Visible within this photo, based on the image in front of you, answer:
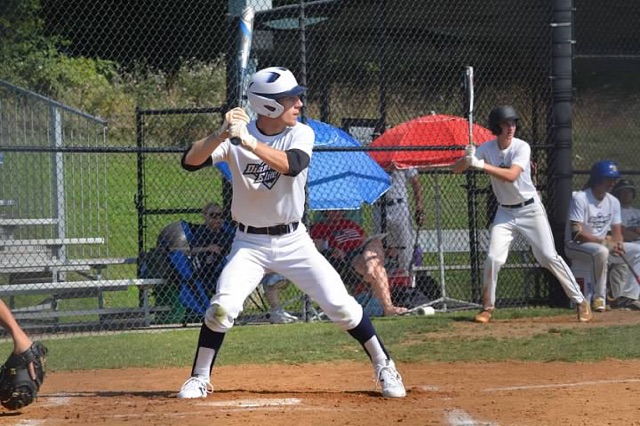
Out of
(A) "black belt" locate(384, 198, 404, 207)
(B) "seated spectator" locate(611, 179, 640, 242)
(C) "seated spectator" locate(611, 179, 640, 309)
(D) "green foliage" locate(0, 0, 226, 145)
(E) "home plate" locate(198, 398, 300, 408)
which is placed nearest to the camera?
(E) "home plate" locate(198, 398, 300, 408)

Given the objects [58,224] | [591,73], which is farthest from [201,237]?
[591,73]

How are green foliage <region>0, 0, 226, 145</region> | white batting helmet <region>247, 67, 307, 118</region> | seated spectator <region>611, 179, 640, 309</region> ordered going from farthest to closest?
green foliage <region>0, 0, 226, 145</region>
seated spectator <region>611, 179, 640, 309</region>
white batting helmet <region>247, 67, 307, 118</region>

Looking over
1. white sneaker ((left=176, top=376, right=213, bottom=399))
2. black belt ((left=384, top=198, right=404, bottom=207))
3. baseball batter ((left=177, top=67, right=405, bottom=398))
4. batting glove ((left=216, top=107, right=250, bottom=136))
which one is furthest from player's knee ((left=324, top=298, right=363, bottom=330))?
black belt ((left=384, top=198, right=404, bottom=207))

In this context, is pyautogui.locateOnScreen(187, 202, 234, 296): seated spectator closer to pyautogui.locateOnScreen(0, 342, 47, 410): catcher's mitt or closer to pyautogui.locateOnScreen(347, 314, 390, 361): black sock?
pyautogui.locateOnScreen(347, 314, 390, 361): black sock

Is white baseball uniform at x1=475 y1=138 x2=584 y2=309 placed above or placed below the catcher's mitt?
above

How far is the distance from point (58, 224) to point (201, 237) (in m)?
1.47

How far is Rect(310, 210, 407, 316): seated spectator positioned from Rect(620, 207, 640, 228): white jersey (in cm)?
284

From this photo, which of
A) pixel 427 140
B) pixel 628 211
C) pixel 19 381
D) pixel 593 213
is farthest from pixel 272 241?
pixel 628 211

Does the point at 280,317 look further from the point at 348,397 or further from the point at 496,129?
the point at 348,397

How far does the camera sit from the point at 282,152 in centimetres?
554

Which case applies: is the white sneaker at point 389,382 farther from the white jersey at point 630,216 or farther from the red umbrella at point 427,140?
the white jersey at point 630,216

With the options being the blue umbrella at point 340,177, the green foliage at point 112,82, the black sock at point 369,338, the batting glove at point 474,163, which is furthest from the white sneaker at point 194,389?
the green foliage at point 112,82

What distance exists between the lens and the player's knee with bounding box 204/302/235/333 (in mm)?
5668

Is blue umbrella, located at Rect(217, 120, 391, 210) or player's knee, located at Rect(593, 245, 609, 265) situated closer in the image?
blue umbrella, located at Rect(217, 120, 391, 210)
